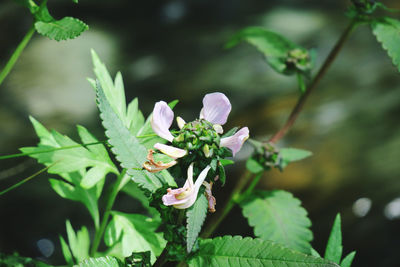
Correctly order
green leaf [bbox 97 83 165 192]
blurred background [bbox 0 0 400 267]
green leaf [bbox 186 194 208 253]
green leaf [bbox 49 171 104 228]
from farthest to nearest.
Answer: blurred background [bbox 0 0 400 267], green leaf [bbox 49 171 104 228], green leaf [bbox 97 83 165 192], green leaf [bbox 186 194 208 253]

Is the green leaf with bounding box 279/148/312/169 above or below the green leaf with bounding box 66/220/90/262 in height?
above

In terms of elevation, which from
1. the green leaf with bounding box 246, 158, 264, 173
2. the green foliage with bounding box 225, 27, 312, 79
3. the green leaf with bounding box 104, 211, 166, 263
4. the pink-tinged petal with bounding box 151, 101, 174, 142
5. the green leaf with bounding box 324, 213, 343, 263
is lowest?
the green leaf with bounding box 104, 211, 166, 263

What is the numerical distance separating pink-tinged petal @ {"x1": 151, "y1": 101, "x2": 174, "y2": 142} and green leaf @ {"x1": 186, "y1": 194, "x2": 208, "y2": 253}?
182 millimetres

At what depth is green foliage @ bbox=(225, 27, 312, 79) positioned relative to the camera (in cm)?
207

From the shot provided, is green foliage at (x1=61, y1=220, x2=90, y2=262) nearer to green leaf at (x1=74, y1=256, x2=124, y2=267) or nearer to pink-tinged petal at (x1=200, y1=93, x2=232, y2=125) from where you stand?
green leaf at (x1=74, y1=256, x2=124, y2=267)

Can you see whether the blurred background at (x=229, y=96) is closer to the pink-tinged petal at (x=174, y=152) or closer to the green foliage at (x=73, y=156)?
the green foliage at (x=73, y=156)

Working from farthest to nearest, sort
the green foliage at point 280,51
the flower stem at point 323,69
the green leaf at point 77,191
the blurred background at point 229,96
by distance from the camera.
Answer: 1. the blurred background at point 229,96
2. the green foliage at point 280,51
3. the flower stem at point 323,69
4. the green leaf at point 77,191

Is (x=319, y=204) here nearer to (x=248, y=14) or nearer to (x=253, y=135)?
(x=253, y=135)

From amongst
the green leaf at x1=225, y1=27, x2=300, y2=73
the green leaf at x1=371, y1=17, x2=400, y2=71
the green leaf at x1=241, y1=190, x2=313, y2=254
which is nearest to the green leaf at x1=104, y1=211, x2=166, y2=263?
the green leaf at x1=241, y1=190, x2=313, y2=254

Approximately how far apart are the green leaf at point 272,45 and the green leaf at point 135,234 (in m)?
1.00

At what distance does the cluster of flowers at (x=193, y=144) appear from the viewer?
98cm

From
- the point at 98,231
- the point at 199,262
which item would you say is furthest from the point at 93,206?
the point at 199,262

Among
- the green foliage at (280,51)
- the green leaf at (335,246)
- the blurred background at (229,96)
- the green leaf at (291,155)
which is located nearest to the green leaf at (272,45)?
the green foliage at (280,51)

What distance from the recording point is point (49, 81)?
4.33m
